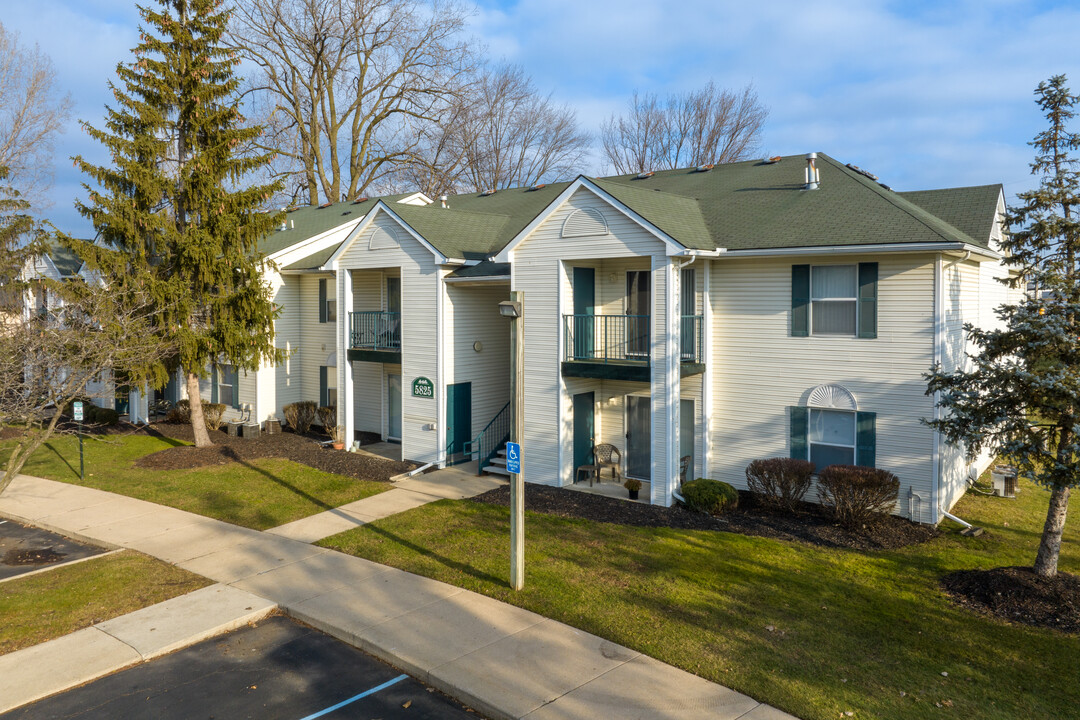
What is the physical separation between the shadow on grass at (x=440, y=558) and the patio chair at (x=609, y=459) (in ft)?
18.4

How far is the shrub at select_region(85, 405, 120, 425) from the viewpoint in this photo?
2536 centimetres

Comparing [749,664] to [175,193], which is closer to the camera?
[749,664]

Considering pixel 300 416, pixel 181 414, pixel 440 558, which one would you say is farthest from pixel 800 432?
pixel 181 414

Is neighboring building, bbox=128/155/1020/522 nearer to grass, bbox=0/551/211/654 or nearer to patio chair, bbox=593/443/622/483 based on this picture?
patio chair, bbox=593/443/622/483

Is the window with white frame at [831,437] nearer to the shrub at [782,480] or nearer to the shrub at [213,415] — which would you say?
the shrub at [782,480]

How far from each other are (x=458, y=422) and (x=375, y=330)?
3976mm

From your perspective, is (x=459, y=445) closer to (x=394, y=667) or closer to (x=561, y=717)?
(x=394, y=667)

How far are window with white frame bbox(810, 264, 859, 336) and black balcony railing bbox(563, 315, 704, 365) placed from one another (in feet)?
7.79

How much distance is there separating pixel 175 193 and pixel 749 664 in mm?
17938

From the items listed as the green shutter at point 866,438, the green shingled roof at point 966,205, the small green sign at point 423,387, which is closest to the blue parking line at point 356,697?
the green shutter at point 866,438

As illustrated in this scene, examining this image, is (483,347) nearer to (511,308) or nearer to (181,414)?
A: (511,308)

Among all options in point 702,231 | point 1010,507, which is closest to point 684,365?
point 702,231

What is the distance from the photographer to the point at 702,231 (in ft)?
51.4

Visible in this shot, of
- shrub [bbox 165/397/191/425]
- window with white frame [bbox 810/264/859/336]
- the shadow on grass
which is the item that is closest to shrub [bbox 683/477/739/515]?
window with white frame [bbox 810/264/859/336]
